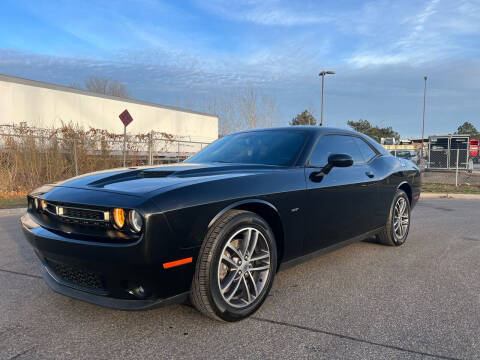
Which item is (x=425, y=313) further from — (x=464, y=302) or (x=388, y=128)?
(x=388, y=128)

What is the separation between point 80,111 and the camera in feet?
46.6

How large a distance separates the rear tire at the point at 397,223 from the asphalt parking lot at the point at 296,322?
0.76m

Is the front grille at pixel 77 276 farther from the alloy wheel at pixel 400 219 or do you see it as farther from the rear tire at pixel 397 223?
the alloy wheel at pixel 400 219

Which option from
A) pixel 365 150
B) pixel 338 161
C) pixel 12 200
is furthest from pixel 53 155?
pixel 338 161

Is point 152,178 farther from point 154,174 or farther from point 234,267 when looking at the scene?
point 234,267

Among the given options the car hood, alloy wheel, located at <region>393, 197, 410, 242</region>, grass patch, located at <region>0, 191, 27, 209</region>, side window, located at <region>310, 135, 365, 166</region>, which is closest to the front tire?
the car hood

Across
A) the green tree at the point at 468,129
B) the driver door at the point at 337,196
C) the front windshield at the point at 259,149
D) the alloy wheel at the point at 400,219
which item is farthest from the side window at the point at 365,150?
the green tree at the point at 468,129

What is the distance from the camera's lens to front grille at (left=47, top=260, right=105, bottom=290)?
7.98 feet

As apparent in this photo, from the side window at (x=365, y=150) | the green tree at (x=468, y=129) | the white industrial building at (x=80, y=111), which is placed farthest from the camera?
the green tree at (x=468, y=129)

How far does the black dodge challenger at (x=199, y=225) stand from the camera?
232 centimetres

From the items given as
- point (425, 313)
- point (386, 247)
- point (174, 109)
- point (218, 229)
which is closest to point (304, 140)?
point (218, 229)

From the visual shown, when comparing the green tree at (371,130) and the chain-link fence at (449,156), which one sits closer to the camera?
the chain-link fence at (449,156)

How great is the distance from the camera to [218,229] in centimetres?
258

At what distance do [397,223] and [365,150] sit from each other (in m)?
1.10
